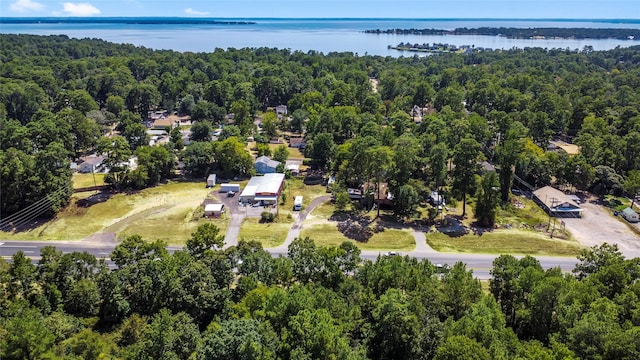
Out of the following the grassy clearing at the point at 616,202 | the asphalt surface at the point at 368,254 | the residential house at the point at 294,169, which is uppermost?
the residential house at the point at 294,169

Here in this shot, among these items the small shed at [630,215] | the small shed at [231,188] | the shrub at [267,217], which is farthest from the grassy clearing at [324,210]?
the small shed at [630,215]

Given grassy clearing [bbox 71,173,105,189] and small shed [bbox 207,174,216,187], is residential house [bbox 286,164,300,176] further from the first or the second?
grassy clearing [bbox 71,173,105,189]

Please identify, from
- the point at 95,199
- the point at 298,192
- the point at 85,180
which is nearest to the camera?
the point at 95,199

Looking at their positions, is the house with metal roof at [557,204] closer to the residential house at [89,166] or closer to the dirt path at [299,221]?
the dirt path at [299,221]

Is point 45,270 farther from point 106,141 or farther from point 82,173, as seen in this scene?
point 82,173

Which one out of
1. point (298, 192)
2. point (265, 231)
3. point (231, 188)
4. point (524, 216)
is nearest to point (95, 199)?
point (231, 188)

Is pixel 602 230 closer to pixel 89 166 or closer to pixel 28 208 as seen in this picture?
pixel 28 208
